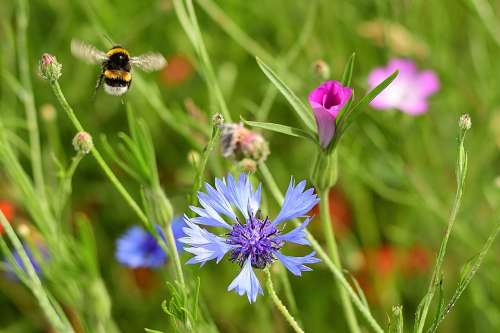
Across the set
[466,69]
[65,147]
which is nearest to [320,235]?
[466,69]

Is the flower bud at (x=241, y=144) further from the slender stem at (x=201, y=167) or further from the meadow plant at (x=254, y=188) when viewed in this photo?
the meadow plant at (x=254, y=188)

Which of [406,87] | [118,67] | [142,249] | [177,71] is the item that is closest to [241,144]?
[118,67]

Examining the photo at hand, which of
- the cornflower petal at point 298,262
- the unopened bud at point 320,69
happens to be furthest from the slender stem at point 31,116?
Result: the cornflower petal at point 298,262

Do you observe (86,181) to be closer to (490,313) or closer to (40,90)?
(40,90)

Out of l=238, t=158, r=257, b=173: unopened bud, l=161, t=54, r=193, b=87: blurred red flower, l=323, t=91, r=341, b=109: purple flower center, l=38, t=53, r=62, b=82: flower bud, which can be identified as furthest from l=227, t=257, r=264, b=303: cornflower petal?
l=161, t=54, r=193, b=87: blurred red flower

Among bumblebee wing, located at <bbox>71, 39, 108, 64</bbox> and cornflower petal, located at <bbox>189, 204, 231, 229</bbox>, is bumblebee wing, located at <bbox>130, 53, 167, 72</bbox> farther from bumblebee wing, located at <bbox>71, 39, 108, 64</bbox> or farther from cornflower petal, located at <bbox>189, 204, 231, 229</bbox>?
cornflower petal, located at <bbox>189, 204, 231, 229</bbox>
